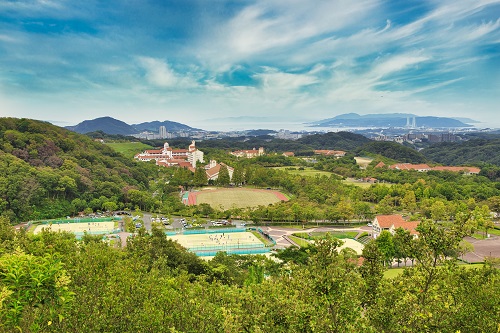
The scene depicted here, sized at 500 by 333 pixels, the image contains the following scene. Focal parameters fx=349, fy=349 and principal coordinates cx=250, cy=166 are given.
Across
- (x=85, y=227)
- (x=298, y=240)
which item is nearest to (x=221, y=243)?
(x=298, y=240)

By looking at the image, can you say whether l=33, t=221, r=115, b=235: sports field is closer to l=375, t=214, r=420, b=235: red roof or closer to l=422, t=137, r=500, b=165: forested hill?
l=375, t=214, r=420, b=235: red roof

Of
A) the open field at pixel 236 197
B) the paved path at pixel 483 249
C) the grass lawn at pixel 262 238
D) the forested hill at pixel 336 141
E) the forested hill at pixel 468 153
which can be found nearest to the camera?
the paved path at pixel 483 249

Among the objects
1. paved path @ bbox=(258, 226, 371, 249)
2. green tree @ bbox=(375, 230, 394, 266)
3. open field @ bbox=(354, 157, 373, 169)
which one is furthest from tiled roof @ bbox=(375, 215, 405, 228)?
open field @ bbox=(354, 157, 373, 169)

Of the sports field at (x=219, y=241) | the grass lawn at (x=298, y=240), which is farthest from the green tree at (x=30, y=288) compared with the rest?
the grass lawn at (x=298, y=240)

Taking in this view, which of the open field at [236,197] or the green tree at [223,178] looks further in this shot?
the green tree at [223,178]

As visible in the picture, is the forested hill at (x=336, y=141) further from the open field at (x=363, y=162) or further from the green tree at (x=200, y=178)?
the green tree at (x=200, y=178)

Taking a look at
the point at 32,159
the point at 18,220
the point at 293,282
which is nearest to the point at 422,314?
the point at 293,282
